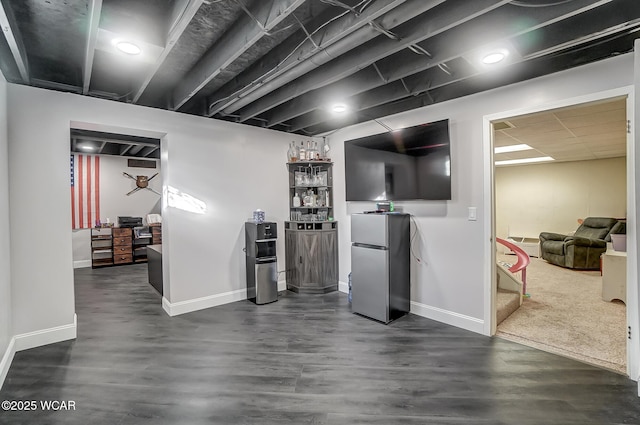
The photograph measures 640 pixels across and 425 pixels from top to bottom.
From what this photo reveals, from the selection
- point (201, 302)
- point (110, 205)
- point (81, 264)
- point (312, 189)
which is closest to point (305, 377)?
point (201, 302)

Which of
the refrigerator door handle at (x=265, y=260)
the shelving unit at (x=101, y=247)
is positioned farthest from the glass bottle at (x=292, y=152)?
the shelving unit at (x=101, y=247)

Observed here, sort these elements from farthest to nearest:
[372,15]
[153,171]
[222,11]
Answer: [153,171] → [222,11] → [372,15]

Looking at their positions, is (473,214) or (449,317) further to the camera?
(449,317)

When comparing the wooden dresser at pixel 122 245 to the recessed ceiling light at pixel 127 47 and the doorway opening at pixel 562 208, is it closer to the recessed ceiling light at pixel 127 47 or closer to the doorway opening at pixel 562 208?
the recessed ceiling light at pixel 127 47

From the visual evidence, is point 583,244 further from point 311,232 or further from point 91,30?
point 91,30

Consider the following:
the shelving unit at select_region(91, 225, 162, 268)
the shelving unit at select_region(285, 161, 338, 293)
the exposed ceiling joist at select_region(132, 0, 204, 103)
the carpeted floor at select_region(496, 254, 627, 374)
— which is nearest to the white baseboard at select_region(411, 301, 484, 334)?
the carpeted floor at select_region(496, 254, 627, 374)

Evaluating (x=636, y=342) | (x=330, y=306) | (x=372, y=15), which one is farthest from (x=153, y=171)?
(x=636, y=342)

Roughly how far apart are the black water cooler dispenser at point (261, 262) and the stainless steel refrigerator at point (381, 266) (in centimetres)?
115

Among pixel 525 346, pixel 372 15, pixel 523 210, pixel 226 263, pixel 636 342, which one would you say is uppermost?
pixel 372 15

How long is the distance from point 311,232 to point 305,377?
2.35 metres

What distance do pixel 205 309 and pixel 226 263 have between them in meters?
0.64

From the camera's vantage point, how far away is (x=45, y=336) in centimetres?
283

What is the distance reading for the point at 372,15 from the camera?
1705mm

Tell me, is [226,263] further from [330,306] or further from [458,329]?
[458,329]
